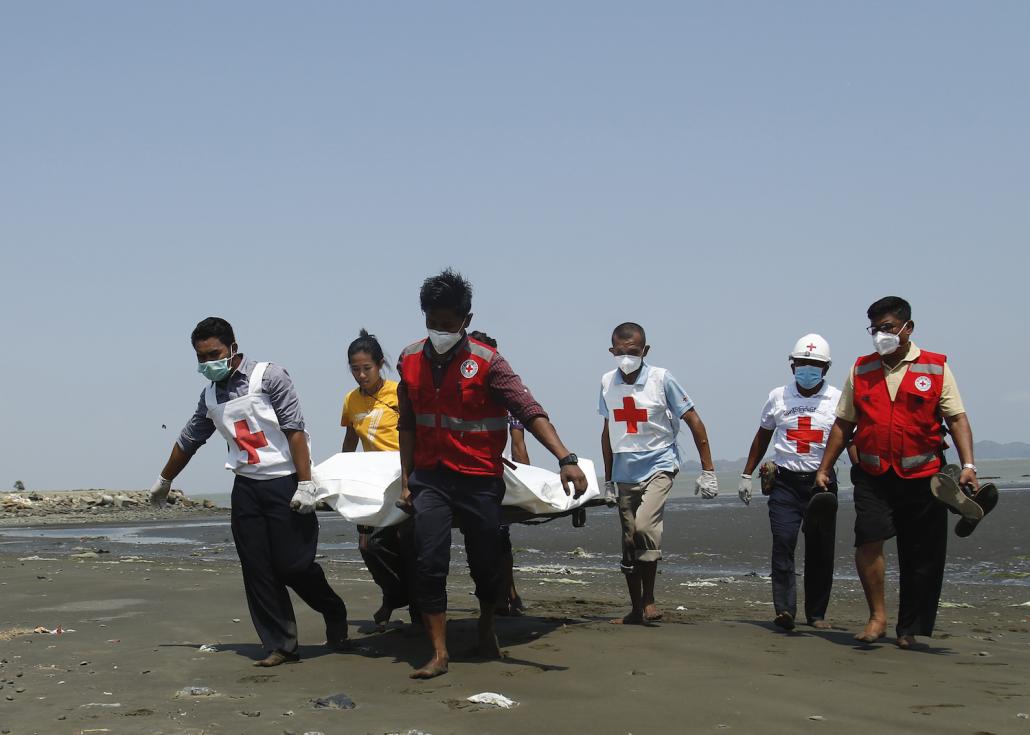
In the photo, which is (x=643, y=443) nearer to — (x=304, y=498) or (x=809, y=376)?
(x=809, y=376)

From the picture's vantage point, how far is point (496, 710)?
511cm

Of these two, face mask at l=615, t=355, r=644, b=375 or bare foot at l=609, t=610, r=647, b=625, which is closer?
bare foot at l=609, t=610, r=647, b=625

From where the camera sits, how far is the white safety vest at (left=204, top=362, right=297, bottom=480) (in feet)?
21.2

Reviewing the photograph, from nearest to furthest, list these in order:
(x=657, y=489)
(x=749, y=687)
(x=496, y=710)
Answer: (x=496, y=710) < (x=749, y=687) < (x=657, y=489)

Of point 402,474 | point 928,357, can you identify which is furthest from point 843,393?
point 402,474

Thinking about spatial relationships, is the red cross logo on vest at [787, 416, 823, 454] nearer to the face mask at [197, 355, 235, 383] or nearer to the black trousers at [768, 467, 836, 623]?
the black trousers at [768, 467, 836, 623]

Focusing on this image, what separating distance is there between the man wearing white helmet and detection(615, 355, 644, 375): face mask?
1078 millimetres

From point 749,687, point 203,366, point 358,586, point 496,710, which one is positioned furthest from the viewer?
point 358,586

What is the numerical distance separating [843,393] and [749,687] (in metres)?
2.45

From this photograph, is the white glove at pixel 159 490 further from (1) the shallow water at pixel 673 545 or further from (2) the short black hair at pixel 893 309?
(1) the shallow water at pixel 673 545

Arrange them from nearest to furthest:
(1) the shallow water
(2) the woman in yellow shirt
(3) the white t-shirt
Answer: (2) the woman in yellow shirt → (3) the white t-shirt → (1) the shallow water

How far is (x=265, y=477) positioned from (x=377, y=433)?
4.64 feet

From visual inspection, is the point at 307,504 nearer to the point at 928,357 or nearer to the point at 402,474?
the point at 402,474

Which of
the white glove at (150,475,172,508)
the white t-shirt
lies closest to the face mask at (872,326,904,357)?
the white t-shirt
